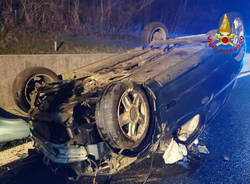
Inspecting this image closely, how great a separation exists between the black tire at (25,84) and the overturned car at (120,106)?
2cm

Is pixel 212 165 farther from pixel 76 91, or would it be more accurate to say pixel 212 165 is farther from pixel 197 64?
pixel 76 91

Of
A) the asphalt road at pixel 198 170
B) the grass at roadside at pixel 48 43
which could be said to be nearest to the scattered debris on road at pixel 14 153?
the asphalt road at pixel 198 170

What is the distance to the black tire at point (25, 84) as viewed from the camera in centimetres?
361

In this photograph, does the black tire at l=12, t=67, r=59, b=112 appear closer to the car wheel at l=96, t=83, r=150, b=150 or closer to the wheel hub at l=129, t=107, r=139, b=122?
the car wheel at l=96, t=83, r=150, b=150

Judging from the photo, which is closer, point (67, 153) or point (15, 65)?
point (67, 153)

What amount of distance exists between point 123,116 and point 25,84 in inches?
91.6

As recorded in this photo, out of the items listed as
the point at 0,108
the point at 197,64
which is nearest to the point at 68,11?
the point at 0,108

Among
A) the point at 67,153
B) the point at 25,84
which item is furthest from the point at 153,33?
the point at 67,153

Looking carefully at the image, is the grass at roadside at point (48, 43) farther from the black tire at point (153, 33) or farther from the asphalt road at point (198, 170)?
the asphalt road at point (198, 170)

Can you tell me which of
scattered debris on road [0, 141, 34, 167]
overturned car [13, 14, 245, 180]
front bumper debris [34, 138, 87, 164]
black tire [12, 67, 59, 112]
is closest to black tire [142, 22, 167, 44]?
overturned car [13, 14, 245, 180]

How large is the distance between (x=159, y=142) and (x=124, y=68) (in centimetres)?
166

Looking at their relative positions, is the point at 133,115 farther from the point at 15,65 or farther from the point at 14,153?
the point at 15,65

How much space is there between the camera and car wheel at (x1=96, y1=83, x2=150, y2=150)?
2287 mm

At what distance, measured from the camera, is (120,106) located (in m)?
2.66
